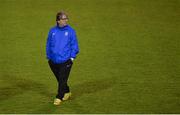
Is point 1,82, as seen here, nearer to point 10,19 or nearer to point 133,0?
point 10,19

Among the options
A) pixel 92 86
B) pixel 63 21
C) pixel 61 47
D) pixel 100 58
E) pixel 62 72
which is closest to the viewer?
pixel 63 21

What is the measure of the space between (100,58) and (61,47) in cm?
421

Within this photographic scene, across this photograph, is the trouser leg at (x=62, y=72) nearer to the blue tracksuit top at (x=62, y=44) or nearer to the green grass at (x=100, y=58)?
the blue tracksuit top at (x=62, y=44)

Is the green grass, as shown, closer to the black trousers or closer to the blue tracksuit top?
the black trousers

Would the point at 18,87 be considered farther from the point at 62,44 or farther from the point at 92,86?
the point at 62,44

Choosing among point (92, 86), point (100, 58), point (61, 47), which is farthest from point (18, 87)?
point (100, 58)

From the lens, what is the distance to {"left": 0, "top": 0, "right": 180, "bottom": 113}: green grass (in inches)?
452

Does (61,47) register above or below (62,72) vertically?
above

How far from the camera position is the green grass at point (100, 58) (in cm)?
1148

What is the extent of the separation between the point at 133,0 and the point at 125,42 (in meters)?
7.90

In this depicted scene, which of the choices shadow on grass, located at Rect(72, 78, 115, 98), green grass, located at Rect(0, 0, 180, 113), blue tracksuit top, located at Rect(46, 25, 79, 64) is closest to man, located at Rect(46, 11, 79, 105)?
blue tracksuit top, located at Rect(46, 25, 79, 64)

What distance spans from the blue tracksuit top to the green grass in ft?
3.47

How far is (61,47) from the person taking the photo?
35.9ft

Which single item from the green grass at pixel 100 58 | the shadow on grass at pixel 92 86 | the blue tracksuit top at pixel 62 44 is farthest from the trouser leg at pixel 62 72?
the shadow on grass at pixel 92 86
